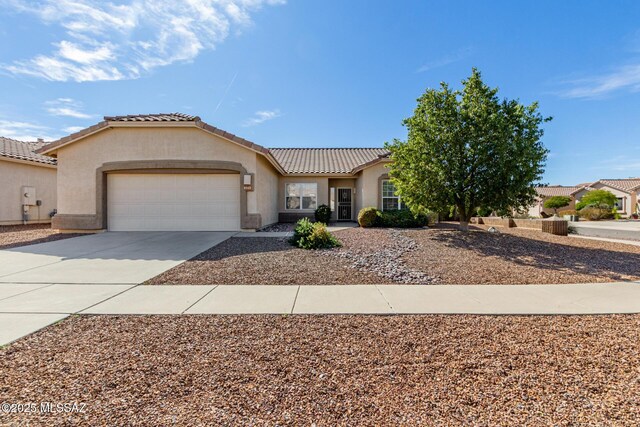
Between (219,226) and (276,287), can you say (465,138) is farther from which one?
(219,226)

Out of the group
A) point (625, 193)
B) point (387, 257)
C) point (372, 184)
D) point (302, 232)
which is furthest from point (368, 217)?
point (625, 193)

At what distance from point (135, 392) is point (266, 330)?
1490 mm

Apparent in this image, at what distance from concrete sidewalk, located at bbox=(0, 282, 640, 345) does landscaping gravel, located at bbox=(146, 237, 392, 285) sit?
40cm

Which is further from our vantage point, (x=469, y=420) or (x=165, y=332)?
(x=165, y=332)

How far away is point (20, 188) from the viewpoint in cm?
1648

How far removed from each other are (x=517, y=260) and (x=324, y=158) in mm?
15828

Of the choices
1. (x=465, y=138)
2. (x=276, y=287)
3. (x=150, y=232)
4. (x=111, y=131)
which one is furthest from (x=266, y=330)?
(x=111, y=131)

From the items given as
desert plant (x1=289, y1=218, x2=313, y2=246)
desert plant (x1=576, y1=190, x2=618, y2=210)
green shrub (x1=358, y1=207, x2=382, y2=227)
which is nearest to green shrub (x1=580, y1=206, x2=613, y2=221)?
desert plant (x1=576, y1=190, x2=618, y2=210)

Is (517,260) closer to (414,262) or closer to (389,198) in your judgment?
(414,262)

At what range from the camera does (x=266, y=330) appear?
3.72 meters

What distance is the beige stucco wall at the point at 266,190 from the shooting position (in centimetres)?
1362

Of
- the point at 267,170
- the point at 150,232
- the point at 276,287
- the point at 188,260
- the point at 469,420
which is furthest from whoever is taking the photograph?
the point at 267,170

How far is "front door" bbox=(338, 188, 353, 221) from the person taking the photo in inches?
771

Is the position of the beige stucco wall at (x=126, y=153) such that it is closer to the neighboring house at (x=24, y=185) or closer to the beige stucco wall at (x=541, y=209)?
the neighboring house at (x=24, y=185)
